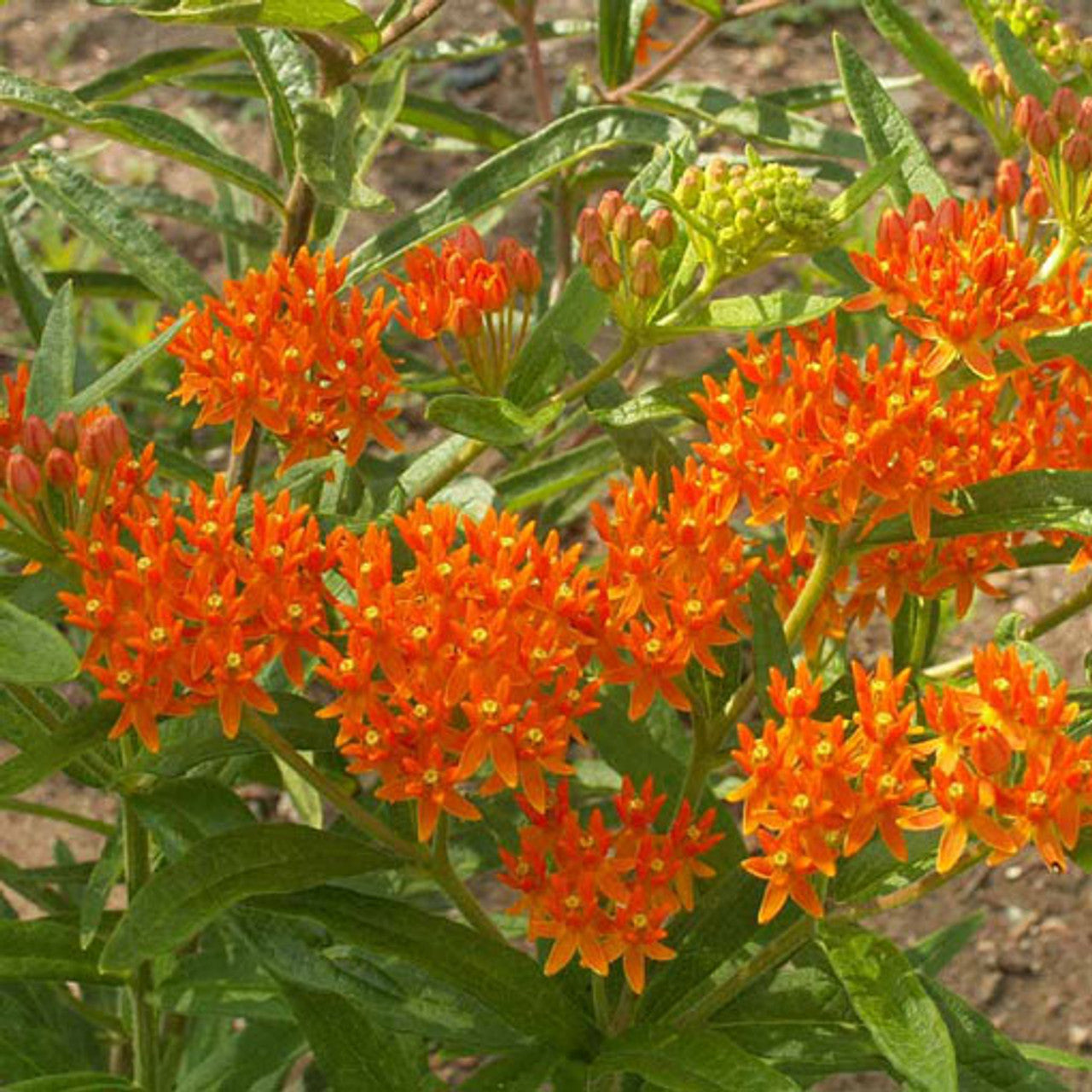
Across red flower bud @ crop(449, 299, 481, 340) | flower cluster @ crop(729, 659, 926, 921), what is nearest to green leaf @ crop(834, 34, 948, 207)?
red flower bud @ crop(449, 299, 481, 340)

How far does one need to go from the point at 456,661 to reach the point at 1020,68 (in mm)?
1171

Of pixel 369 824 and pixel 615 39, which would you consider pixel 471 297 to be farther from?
pixel 615 39

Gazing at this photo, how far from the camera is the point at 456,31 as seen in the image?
5.86m

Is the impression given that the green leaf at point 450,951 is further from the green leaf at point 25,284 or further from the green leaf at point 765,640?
the green leaf at point 25,284

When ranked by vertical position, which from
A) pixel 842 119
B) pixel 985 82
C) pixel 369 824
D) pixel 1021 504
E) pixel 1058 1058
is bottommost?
pixel 1058 1058

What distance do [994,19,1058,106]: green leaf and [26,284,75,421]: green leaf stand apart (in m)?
1.22

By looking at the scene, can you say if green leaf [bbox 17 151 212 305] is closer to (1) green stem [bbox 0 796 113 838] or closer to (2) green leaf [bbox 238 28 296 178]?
(2) green leaf [bbox 238 28 296 178]

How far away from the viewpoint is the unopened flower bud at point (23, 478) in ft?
5.28

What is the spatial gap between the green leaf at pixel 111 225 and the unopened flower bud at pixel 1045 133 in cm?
110

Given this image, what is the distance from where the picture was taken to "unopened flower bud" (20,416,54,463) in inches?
65.2

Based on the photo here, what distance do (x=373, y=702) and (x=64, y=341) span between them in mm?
522

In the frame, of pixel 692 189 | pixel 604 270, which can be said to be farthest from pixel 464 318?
pixel 692 189

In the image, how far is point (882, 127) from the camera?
229cm

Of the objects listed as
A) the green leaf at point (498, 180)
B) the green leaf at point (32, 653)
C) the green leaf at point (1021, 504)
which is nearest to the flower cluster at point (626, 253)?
the green leaf at point (1021, 504)
